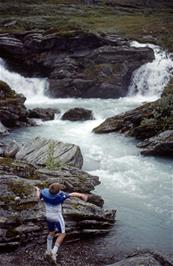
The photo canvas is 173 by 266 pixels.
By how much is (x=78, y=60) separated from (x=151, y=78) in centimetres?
821

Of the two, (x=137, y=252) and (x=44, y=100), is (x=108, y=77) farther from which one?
(x=137, y=252)

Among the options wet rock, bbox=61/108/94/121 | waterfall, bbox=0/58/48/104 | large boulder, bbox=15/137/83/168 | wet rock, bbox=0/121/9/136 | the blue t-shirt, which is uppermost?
the blue t-shirt

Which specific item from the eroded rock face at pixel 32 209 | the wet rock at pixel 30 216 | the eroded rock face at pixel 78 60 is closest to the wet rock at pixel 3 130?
the eroded rock face at pixel 32 209

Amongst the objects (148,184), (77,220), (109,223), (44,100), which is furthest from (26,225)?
(44,100)

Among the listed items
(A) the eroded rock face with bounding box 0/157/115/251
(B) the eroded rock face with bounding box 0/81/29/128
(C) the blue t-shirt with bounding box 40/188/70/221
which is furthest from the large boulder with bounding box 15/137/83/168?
(B) the eroded rock face with bounding box 0/81/29/128

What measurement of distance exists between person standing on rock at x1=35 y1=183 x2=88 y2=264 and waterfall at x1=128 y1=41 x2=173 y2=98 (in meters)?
34.8

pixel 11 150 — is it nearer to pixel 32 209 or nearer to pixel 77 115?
pixel 32 209

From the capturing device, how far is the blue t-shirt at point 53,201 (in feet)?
48.8

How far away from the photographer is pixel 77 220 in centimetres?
1783

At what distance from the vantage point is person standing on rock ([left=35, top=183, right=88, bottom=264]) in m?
14.8

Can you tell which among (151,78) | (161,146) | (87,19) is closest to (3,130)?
(161,146)

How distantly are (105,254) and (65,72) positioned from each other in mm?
34928

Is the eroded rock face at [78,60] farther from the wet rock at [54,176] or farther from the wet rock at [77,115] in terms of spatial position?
the wet rock at [54,176]

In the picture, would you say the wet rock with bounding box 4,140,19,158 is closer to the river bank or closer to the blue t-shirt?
the river bank
